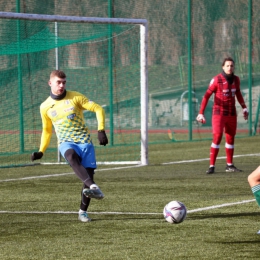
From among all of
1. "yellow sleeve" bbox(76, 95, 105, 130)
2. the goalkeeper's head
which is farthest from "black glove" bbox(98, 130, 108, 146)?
the goalkeeper's head

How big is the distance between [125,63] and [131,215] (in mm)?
10934

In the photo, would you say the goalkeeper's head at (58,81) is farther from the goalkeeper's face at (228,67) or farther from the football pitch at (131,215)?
the goalkeeper's face at (228,67)

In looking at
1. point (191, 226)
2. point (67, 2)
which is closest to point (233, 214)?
point (191, 226)

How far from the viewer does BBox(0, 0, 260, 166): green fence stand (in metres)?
18.2

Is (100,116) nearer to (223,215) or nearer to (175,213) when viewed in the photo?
(175,213)

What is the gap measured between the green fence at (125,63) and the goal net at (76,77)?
24mm

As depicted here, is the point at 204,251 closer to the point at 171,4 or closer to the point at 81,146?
the point at 81,146

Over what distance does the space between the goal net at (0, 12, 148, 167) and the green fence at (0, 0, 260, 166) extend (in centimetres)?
2

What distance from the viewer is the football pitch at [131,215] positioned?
25.2 ft

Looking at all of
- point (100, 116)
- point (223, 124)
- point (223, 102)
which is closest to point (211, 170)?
point (223, 124)

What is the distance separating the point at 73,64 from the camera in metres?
19.4

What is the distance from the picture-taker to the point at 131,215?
387 inches

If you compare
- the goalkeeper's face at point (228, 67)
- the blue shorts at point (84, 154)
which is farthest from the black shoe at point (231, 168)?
the blue shorts at point (84, 154)

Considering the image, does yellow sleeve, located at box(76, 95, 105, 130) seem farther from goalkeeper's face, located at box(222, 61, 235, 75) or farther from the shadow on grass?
goalkeeper's face, located at box(222, 61, 235, 75)
